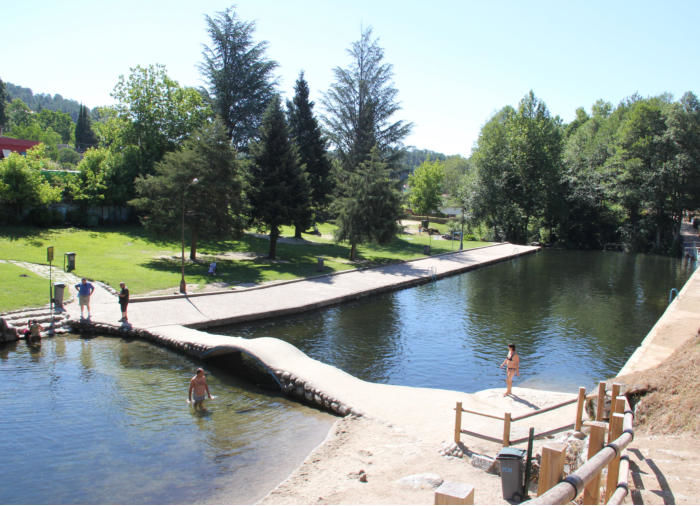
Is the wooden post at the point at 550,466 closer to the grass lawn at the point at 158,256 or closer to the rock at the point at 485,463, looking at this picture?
the rock at the point at 485,463

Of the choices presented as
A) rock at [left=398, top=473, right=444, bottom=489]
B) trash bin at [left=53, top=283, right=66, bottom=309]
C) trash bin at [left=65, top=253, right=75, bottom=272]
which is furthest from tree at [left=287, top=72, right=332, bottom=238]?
rock at [left=398, top=473, right=444, bottom=489]

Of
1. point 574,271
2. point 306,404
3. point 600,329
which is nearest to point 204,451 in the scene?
point 306,404

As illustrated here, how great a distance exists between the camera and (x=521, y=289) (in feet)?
116

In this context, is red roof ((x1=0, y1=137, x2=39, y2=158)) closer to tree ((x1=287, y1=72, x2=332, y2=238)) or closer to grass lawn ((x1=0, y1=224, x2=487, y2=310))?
grass lawn ((x1=0, y1=224, x2=487, y2=310))

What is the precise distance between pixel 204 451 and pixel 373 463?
3.87 meters

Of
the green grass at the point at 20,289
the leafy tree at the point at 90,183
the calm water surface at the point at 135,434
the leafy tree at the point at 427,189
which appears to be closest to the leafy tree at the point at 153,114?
the leafy tree at the point at 90,183

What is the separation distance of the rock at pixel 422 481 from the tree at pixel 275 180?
1134 inches

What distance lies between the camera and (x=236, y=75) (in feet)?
163

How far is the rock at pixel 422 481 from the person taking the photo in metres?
9.08

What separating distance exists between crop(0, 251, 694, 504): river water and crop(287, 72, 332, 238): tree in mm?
17533

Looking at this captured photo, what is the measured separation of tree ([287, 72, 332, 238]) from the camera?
47.8 meters

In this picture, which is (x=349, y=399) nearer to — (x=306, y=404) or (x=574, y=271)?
(x=306, y=404)

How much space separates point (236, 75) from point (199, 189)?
70.0 ft

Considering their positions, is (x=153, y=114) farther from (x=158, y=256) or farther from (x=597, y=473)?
(x=597, y=473)
